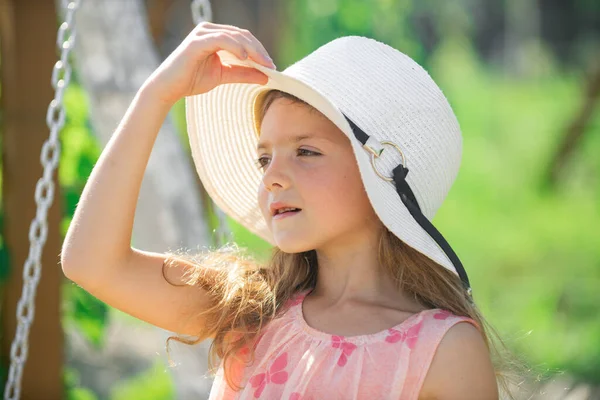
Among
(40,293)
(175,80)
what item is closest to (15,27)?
(40,293)

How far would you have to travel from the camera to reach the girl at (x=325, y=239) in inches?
75.5

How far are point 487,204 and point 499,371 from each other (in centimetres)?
720

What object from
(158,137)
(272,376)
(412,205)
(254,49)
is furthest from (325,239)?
(158,137)

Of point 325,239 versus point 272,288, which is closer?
point 325,239

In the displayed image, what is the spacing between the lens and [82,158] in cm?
395

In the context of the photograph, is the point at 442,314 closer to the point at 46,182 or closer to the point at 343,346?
the point at 343,346

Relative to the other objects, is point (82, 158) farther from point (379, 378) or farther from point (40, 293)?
point (379, 378)

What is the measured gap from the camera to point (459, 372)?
6.08 ft

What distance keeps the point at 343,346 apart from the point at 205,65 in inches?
27.5

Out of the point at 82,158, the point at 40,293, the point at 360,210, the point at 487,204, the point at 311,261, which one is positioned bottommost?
the point at 487,204

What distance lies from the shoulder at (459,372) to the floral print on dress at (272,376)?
0.32 m

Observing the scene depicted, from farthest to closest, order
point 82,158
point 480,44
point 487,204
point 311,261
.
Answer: point 480,44 < point 487,204 < point 82,158 < point 311,261

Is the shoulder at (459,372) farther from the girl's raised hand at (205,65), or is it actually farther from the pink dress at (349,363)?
the girl's raised hand at (205,65)

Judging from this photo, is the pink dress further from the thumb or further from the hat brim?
the thumb
